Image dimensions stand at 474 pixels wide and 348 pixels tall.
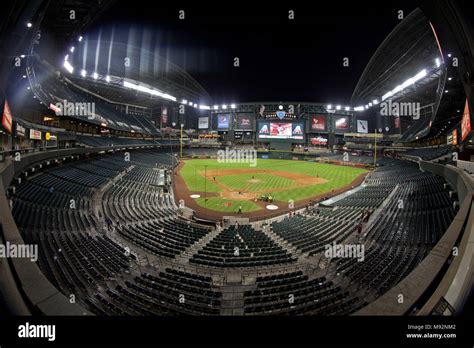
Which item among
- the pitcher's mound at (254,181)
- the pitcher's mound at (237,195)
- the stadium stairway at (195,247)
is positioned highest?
the pitcher's mound at (254,181)

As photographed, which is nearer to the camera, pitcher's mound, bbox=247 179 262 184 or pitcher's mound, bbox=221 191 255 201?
pitcher's mound, bbox=221 191 255 201

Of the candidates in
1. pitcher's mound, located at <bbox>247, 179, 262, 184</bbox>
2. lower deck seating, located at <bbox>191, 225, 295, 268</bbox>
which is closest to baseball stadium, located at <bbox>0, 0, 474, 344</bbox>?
lower deck seating, located at <bbox>191, 225, 295, 268</bbox>

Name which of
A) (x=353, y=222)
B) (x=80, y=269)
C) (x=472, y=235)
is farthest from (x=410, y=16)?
(x=80, y=269)

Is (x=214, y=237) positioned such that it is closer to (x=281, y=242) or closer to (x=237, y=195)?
(x=281, y=242)

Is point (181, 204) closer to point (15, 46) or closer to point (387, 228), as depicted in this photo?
point (15, 46)

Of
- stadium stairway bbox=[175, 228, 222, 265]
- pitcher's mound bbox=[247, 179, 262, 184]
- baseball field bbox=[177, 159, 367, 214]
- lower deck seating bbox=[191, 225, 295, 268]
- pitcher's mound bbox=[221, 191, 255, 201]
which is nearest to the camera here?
lower deck seating bbox=[191, 225, 295, 268]

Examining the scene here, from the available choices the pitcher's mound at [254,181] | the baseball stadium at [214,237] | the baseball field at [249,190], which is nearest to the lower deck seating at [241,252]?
the baseball stadium at [214,237]

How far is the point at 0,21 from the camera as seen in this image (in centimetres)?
1123

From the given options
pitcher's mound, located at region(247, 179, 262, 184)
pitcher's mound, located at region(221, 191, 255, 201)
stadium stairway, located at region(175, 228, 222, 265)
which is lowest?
stadium stairway, located at region(175, 228, 222, 265)

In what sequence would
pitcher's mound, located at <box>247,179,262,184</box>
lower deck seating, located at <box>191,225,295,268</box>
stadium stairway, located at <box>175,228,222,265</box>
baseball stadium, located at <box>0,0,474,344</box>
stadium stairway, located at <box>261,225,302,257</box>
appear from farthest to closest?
1. pitcher's mound, located at <box>247,179,262,184</box>
2. stadium stairway, located at <box>261,225,302,257</box>
3. stadium stairway, located at <box>175,228,222,265</box>
4. lower deck seating, located at <box>191,225,295,268</box>
5. baseball stadium, located at <box>0,0,474,344</box>

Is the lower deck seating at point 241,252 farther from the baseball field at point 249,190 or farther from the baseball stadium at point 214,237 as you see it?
the baseball field at point 249,190

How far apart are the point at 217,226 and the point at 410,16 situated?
5295 centimetres

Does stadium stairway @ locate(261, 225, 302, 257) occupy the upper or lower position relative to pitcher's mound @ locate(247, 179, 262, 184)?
lower

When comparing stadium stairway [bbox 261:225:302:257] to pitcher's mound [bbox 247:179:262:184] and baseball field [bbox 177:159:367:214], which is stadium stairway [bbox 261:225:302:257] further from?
pitcher's mound [bbox 247:179:262:184]
